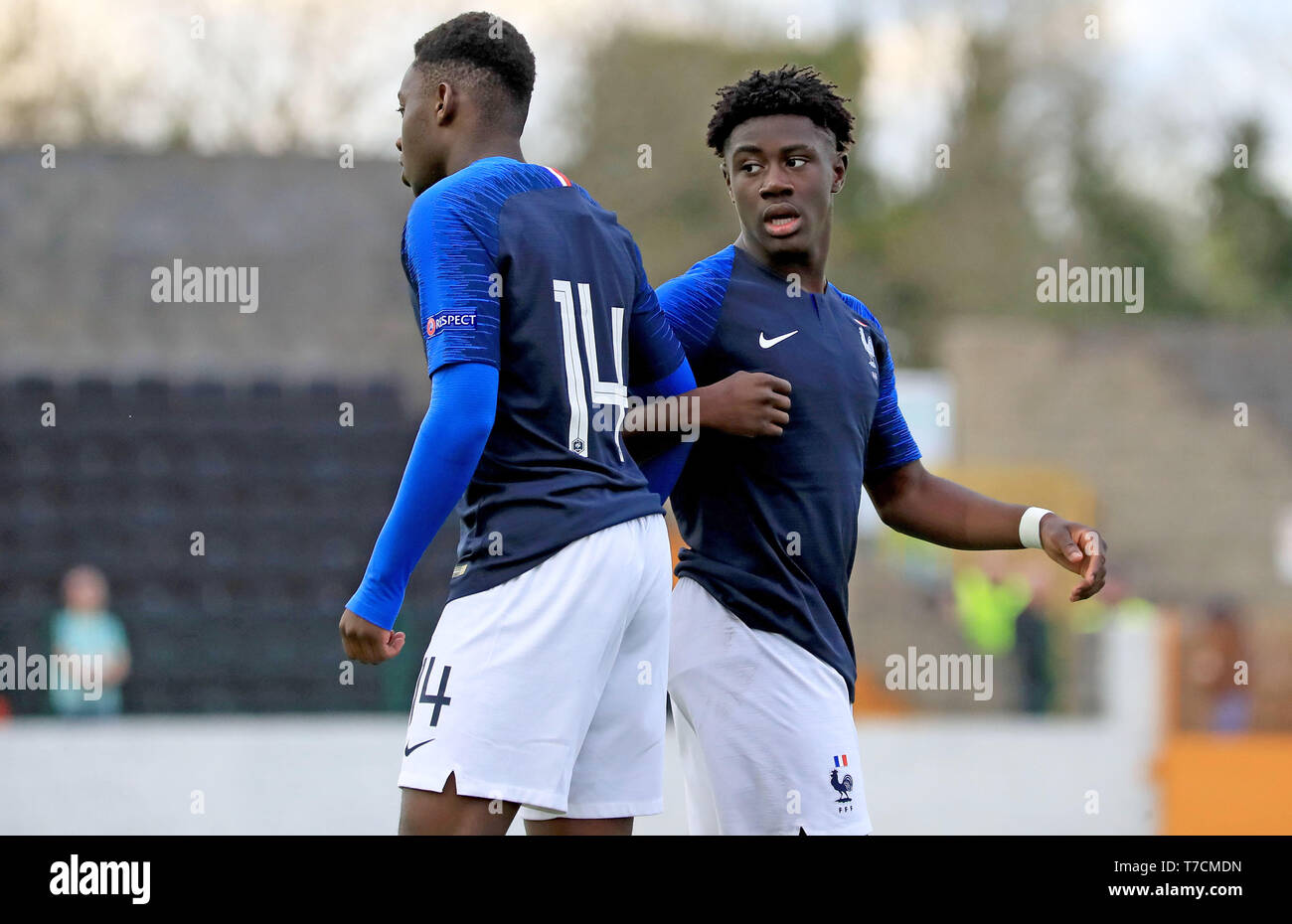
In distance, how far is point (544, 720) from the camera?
113 inches

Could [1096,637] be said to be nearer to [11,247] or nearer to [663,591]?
[663,591]

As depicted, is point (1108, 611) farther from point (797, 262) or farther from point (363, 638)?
point (363, 638)

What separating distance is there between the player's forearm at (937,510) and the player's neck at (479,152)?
1466 mm

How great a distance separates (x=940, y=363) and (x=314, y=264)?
608 inches

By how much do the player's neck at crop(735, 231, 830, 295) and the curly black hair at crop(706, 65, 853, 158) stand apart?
26 cm

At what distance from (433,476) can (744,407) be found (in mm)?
851

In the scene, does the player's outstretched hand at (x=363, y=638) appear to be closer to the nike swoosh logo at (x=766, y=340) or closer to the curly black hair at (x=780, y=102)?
the nike swoosh logo at (x=766, y=340)

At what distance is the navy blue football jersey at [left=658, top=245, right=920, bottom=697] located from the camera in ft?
11.7

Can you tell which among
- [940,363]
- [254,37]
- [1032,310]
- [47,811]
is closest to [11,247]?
[254,37]

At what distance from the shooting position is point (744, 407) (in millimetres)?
3391

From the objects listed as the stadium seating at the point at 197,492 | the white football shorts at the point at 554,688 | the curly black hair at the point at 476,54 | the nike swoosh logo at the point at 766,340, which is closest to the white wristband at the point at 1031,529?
the nike swoosh logo at the point at 766,340

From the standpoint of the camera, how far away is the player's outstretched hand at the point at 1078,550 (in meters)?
3.45

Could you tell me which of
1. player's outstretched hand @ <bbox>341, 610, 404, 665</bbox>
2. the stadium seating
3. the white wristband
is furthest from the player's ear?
the stadium seating

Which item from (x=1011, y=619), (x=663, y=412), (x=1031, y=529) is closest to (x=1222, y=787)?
(x=1011, y=619)
